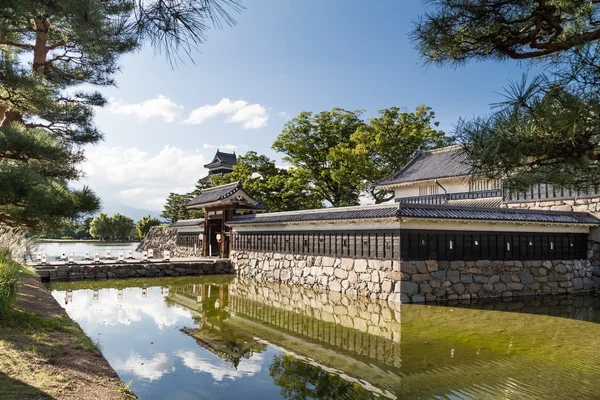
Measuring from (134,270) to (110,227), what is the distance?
35.5 meters

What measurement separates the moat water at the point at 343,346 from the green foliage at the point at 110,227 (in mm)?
40549

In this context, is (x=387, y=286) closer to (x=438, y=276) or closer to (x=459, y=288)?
(x=438, y=276)

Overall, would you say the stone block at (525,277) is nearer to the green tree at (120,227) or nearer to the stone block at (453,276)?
the stone block at (453,276)

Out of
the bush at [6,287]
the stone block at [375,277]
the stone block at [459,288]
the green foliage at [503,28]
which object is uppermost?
the green foliage at [503,28]

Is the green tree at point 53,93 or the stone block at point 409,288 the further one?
the stone block at point 409,288

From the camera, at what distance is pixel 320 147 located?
1029 inches

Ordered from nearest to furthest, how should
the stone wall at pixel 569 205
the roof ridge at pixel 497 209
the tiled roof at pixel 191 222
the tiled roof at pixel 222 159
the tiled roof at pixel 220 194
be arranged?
1. the roof ridge at pixel 497 209
2. the stone wall at pixel 569 205
3. the tiled roof at pixel 220 194
4. the tiled roof at pixel 191 222
5. the tiled roof at pixel 222 159

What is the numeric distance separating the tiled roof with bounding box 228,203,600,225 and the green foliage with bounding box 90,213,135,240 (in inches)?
1579

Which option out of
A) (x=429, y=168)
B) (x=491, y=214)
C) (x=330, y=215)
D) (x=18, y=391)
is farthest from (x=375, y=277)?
(x=429, y=168)

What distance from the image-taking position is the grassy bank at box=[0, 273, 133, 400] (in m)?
3.69

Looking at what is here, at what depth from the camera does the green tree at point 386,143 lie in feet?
78.5

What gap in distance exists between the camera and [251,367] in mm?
5785

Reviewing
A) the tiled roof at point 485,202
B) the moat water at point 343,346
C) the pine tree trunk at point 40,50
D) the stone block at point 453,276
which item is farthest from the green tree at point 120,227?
the stone block at point 453,276

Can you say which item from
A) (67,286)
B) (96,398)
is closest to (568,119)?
(96,398)
